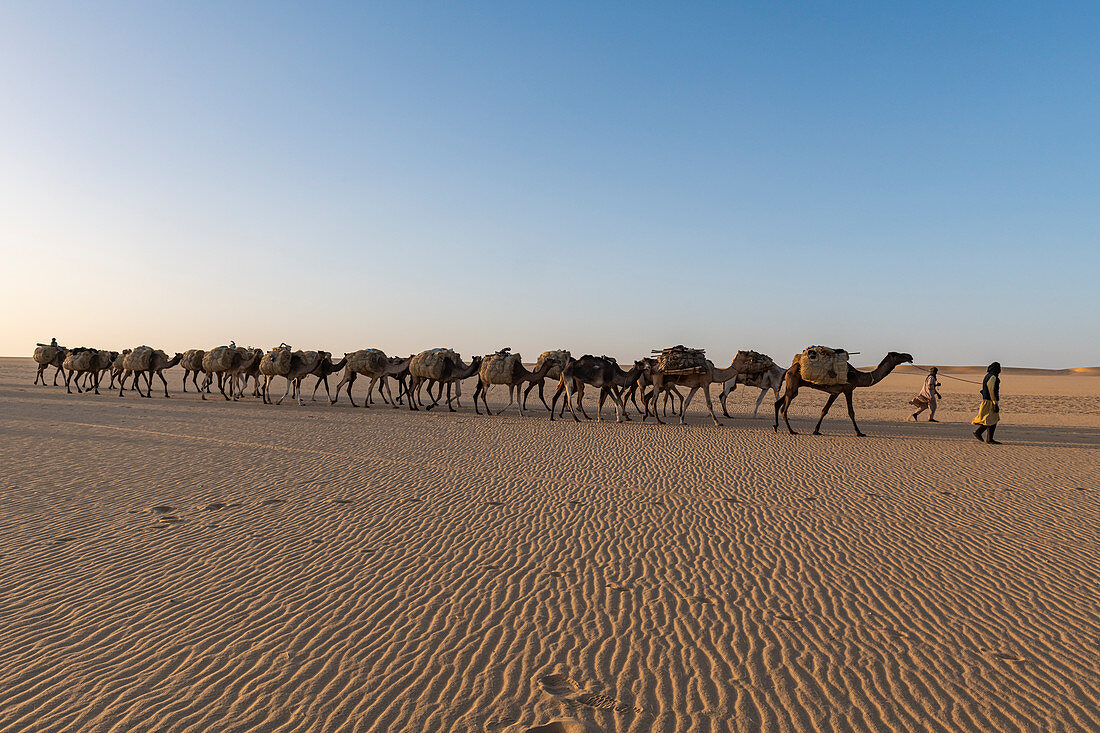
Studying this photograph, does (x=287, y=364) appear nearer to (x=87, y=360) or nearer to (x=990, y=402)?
(x=87, y=360)

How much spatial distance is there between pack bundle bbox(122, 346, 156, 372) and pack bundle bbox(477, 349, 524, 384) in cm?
1944

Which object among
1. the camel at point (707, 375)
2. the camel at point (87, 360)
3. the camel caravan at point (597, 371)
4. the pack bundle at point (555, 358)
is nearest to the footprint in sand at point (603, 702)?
the camel caravan at point (597, 371)

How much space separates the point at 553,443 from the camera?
15.2 meters

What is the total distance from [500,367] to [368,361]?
21.8ft

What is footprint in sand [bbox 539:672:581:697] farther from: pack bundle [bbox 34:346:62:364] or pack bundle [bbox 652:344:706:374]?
pack bundle [bbox 34:346:62:364]

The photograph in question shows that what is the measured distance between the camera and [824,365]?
16375mm

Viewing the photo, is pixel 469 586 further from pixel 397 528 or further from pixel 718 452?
pixel 718 452

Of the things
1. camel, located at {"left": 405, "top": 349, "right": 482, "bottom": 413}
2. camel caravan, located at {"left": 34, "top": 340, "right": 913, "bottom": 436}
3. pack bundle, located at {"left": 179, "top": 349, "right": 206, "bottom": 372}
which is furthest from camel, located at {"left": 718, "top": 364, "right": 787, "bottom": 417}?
pack bundle, located at {"left": 179, "top": 349, "right": 206, "bottom": 372}

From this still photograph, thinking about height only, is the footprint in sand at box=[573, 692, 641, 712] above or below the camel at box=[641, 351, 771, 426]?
below

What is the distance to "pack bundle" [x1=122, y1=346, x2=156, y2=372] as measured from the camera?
31.1 m

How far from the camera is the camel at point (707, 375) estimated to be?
64.5ft

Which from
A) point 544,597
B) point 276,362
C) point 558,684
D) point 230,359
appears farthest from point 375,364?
point 558,684

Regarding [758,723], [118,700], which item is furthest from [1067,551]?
[118,700]

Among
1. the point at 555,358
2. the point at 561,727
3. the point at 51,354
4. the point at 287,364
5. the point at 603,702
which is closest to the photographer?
the point at 561,727
